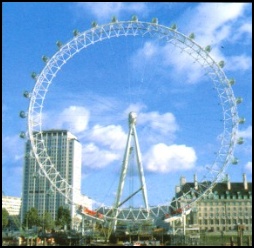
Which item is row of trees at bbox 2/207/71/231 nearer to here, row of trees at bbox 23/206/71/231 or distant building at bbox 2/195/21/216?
row of trees at bbox 23/206/71/231

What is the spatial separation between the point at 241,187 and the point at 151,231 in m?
56.3

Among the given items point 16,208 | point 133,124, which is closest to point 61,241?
point 133,124

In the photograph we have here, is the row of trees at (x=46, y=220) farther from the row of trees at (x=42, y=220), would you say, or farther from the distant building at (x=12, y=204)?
the distant building at (x=12, y=204)

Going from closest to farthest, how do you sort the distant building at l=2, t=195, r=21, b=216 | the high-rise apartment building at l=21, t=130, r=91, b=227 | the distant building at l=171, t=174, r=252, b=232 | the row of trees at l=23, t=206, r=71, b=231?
the distant building at l=171, t=174, r=252, b=232 → the row of trees at l=23, t=206, r=71, b=231 → the high-rise apartment building at l=21, t=130, r=91, b=227 → the distant building at l=2, t=195, r=21, b=216

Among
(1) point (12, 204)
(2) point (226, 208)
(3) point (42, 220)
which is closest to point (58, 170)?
(1) point (12, 204)

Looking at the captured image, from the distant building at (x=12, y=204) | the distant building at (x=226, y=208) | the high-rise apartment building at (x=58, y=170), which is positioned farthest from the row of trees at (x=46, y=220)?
the distant building at (x=12, y=204)

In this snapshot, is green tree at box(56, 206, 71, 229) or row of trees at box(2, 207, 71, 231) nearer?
row of trees at box(2, 207, 71, 231)

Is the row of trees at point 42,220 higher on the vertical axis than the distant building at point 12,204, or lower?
lower

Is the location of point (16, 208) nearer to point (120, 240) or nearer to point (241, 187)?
point (241, 187)

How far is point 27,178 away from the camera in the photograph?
541ft

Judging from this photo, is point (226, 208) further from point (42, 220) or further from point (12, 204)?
point (12, 204)

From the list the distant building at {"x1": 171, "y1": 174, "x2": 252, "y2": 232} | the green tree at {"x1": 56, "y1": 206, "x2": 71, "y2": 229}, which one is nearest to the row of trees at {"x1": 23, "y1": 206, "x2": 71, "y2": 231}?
the green tree at {"x1": 56, "y1": 206, "x2": 71, "y2": 229}

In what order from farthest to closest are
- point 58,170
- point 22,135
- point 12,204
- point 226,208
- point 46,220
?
point 12,204, point 58,170, point 46,220, point 226,208, point 22,135

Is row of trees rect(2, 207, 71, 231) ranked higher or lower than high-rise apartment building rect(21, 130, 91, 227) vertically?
lower
